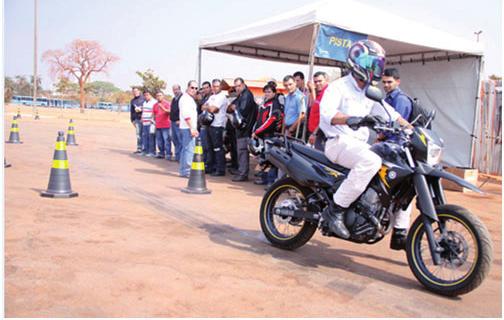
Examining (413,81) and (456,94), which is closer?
(456,94)

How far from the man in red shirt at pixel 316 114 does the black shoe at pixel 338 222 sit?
2.85 metres

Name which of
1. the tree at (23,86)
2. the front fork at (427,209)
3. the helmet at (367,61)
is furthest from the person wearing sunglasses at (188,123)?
the tree at (23,86)

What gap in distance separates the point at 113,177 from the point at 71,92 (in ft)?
244

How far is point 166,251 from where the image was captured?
15.5 ft

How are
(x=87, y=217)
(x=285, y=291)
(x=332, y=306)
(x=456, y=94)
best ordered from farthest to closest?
(x=456, y=94)
(x=87, y=217)
(x=285, y=291)
(x=332, y=306)

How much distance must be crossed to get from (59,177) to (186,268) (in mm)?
3550

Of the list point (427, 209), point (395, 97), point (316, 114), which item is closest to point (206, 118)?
point (316, 114)

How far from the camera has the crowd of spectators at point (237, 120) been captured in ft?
27.3

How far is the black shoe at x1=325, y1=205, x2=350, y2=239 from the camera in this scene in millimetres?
4426

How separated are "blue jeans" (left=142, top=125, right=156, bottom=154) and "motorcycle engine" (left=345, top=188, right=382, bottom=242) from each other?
9.94 metres

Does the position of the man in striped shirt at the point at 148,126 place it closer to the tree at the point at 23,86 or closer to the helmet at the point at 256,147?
the helmet at the point at 256,147

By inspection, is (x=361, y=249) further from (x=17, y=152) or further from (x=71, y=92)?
(x=71, y=92)

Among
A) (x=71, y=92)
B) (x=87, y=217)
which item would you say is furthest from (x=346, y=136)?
(x=71, y=92)

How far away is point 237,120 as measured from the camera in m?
9.68
